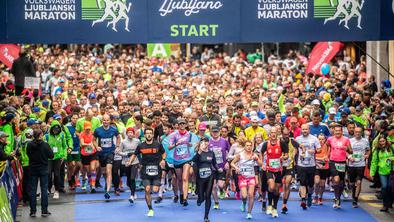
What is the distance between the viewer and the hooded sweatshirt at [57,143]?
80.7 feet

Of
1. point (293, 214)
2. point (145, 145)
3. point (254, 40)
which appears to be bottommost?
point (293, 214)

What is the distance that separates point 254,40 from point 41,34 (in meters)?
5.18

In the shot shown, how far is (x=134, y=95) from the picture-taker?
30.2m

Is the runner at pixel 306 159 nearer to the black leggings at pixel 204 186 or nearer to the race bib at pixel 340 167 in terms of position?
the race bib at pixel 340 167

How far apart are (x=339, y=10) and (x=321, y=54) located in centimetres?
1187

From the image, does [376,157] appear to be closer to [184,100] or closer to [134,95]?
[184,100]

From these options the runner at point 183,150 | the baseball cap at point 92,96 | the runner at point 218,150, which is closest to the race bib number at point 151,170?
the runner at point 183,150

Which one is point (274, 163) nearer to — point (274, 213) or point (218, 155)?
point (274, 213)

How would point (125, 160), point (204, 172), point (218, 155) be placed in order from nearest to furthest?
point (204, 172)
point (218, 155)
point (125, 160)

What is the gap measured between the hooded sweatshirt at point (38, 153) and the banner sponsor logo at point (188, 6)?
4.32 m

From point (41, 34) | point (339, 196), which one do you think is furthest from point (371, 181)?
point (41, 34)

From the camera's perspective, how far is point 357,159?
77.7 feet

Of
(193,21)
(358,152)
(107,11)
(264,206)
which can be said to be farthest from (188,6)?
(358,152)

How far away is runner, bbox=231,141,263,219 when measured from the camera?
22016 mm
